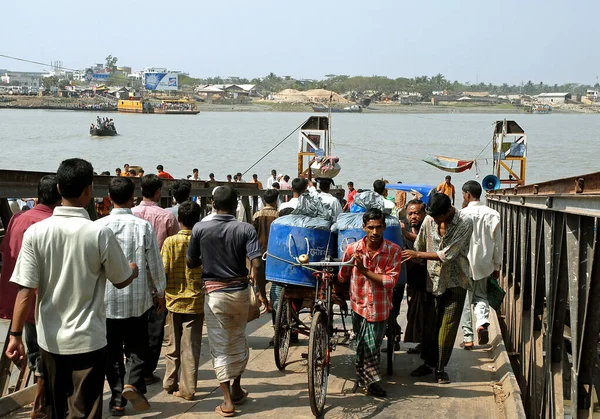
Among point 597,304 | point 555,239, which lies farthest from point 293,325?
point 597,304

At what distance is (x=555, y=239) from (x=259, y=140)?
60.6m

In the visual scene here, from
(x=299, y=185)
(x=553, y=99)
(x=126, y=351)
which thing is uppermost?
(x=553, y=99)

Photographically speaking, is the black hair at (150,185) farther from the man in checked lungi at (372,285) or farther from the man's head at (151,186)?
the man in checked lungi at (372,285)

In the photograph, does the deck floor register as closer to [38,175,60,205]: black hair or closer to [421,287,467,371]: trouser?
[421,287,467,371]: trouser

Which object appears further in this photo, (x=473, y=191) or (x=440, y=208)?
(x=473, y=191)

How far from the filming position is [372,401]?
5.81m

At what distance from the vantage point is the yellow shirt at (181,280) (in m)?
5.55

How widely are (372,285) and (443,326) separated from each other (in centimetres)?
88

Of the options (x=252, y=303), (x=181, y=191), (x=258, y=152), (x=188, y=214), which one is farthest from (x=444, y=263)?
→ (x=258, y=152)

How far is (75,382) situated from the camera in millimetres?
3936

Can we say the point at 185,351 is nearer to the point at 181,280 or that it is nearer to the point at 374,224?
the point at 181,280

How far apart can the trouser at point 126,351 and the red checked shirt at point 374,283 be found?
159 centimetres

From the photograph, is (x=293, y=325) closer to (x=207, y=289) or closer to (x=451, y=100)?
(x=207, y=289)

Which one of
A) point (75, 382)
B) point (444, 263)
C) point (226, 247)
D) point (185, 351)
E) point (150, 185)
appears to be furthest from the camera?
point (444, 263)
